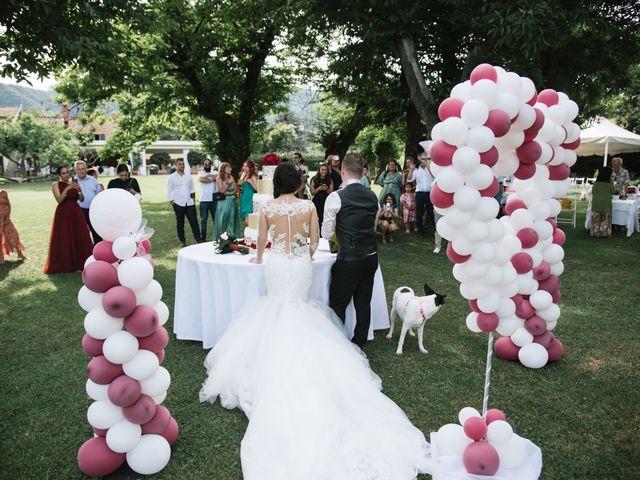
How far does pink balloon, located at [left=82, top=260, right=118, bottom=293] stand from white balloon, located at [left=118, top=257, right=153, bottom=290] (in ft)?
0.17

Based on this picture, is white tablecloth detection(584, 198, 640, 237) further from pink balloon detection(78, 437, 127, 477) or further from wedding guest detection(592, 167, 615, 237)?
pink balloon detection(78, 437, 127, 477)

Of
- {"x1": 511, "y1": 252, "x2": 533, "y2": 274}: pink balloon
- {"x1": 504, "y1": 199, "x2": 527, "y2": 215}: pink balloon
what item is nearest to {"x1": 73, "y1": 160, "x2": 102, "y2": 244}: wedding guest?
{"x1": 504, "y1": 199, "x2": 527, "y2": 215}: pink balloon

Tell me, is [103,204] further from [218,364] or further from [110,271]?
[218,364]

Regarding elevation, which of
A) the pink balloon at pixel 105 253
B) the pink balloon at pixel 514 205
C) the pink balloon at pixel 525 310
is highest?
the pink balloon at pixel 514 205

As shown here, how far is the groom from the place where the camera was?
467 centimetres

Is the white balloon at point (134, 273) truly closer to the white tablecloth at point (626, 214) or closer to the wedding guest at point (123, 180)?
the wedding guest at point (123, 180)

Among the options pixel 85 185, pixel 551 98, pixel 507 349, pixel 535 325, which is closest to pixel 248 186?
pixel 85 185

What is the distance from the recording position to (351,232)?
15.4 ft

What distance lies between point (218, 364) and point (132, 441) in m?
1.17

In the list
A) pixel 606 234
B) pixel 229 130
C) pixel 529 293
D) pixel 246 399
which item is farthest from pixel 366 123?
pixel 246 399

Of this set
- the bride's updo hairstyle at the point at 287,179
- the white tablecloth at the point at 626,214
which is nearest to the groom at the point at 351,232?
the bride's updo hairstyle at the point at 287,179

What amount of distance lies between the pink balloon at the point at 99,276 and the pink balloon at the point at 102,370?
46cm

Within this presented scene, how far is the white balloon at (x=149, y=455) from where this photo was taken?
306 centimetres

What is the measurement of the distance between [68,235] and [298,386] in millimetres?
6872
